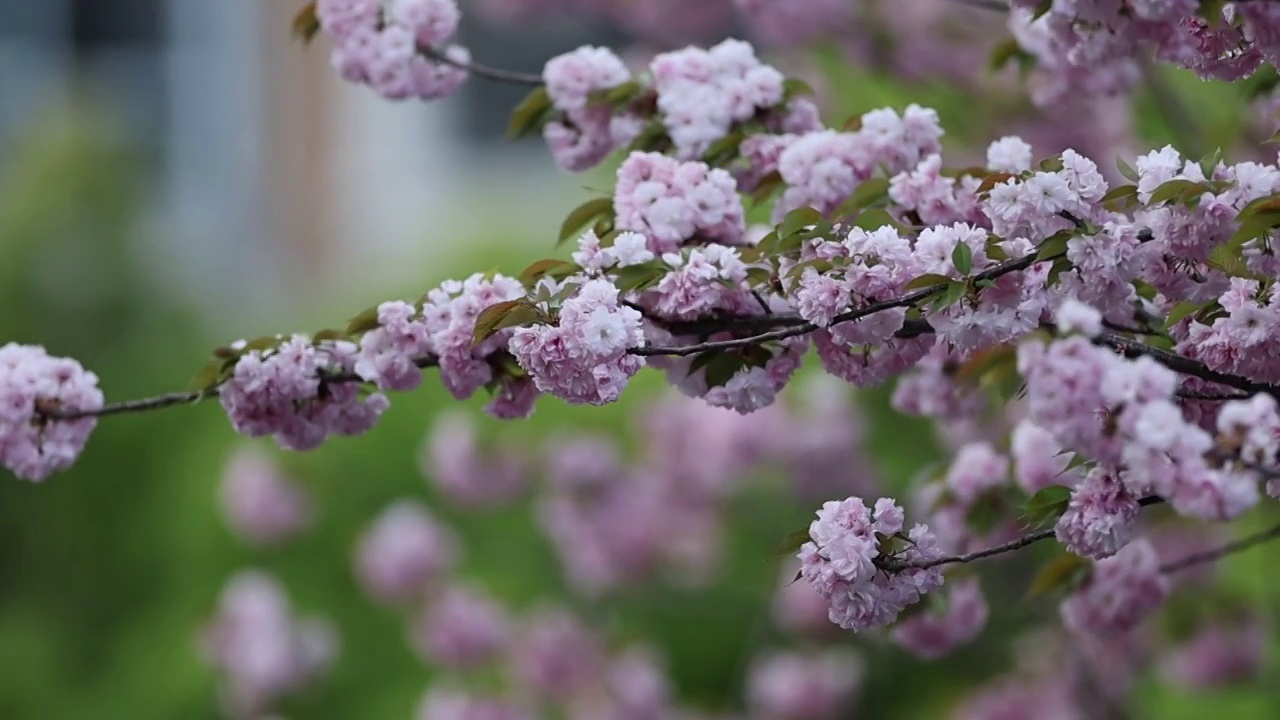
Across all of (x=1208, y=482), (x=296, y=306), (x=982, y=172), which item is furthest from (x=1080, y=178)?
(x=296, y=306)

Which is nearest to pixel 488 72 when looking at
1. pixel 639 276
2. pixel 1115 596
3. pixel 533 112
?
pixel 533 112

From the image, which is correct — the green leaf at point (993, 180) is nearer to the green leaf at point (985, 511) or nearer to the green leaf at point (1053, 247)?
the green leaf at point (1053, 247)

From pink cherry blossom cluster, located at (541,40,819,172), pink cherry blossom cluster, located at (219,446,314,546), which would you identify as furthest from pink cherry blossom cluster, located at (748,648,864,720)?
pink cherry blossom cluster, located at (541,40,819,172)

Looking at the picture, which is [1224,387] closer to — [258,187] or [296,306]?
[296,306]

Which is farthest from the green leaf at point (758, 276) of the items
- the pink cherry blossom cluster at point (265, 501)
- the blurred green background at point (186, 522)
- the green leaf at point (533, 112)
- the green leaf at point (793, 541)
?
the pink cherry blossom cluster at point (265, 501)

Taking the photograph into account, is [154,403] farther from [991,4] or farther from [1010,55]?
[1010,55]
